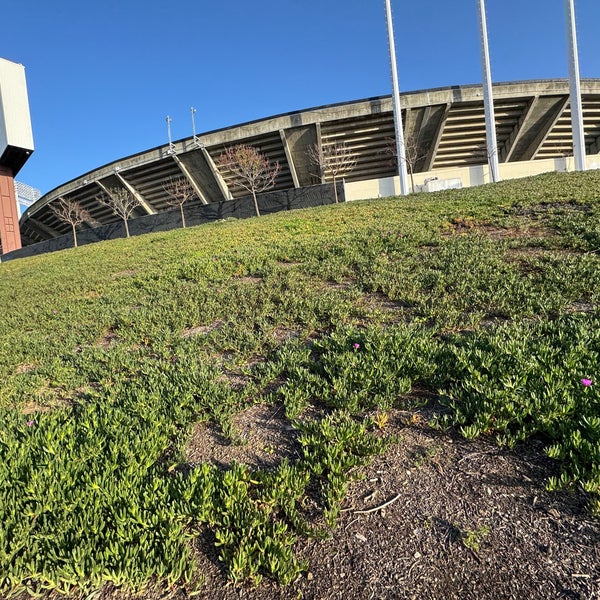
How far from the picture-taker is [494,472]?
198cm

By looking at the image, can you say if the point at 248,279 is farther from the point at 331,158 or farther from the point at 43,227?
the point at 43,227

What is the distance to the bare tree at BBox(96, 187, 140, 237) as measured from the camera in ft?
92.7

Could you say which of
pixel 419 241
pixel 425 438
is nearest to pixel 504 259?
pixel 419 241

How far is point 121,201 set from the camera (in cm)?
2878

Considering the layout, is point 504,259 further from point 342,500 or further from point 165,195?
point 165,195

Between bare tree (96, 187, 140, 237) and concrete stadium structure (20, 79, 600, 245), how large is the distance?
587mm

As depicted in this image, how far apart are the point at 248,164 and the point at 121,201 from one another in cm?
1135

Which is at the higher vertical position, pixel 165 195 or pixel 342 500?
pixel 165 195

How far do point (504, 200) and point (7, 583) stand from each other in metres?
11.1

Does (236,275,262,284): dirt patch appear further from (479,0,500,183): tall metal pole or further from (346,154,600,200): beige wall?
(479,0,500,183): tall metal pole

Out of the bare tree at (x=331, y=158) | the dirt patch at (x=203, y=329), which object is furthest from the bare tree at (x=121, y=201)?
the dirt patch at (x=203, y=329)

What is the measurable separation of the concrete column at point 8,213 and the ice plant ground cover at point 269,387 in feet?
101

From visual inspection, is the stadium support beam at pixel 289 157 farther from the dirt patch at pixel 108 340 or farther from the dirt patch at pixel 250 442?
the dirt patch at pixel 250 442

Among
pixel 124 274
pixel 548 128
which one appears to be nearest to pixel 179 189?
pixel 124 274
